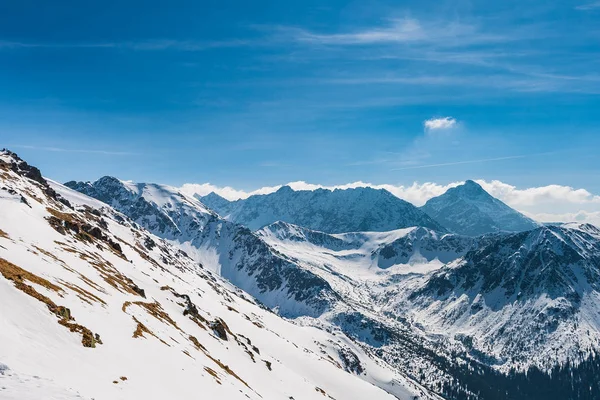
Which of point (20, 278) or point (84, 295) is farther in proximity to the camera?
point (84, 295)

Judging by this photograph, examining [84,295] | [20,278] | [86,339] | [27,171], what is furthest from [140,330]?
[27,171]

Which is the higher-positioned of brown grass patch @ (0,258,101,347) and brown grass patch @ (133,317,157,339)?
brown grass patch @ (0,258,101,347)

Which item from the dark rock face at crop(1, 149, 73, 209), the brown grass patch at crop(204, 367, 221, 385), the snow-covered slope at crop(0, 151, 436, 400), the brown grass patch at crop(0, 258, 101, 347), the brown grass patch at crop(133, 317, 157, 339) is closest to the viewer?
the snow-covered slope at crop(0, 151, 436, 400)

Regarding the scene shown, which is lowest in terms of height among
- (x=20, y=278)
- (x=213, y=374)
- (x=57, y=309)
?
(x=213, y=374)

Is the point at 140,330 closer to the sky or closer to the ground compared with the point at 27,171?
closer to the ground

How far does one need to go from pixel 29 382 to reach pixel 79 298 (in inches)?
943

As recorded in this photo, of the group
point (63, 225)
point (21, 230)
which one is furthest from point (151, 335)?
point (63, 225)

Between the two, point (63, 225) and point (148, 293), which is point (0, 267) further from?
point (63, 225)

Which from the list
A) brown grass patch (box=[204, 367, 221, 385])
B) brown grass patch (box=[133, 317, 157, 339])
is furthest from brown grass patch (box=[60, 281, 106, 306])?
brown grass patch (box=[204, 367, 221, 385])

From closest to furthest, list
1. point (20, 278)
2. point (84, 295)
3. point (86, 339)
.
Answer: point (86, 339)
point (20, 278)
point (84, 295)

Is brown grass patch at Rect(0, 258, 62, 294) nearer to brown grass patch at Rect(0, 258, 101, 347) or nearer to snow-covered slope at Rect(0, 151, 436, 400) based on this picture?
brown grass patch at Rect(0, 258, 101, 347)

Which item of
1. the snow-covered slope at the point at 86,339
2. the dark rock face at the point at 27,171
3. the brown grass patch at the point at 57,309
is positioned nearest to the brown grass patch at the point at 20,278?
the brown grass patch at the point at 57,309

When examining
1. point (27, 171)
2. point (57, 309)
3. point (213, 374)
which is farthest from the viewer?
point (27, 171)

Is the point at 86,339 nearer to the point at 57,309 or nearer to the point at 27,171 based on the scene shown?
the point at 57,309
